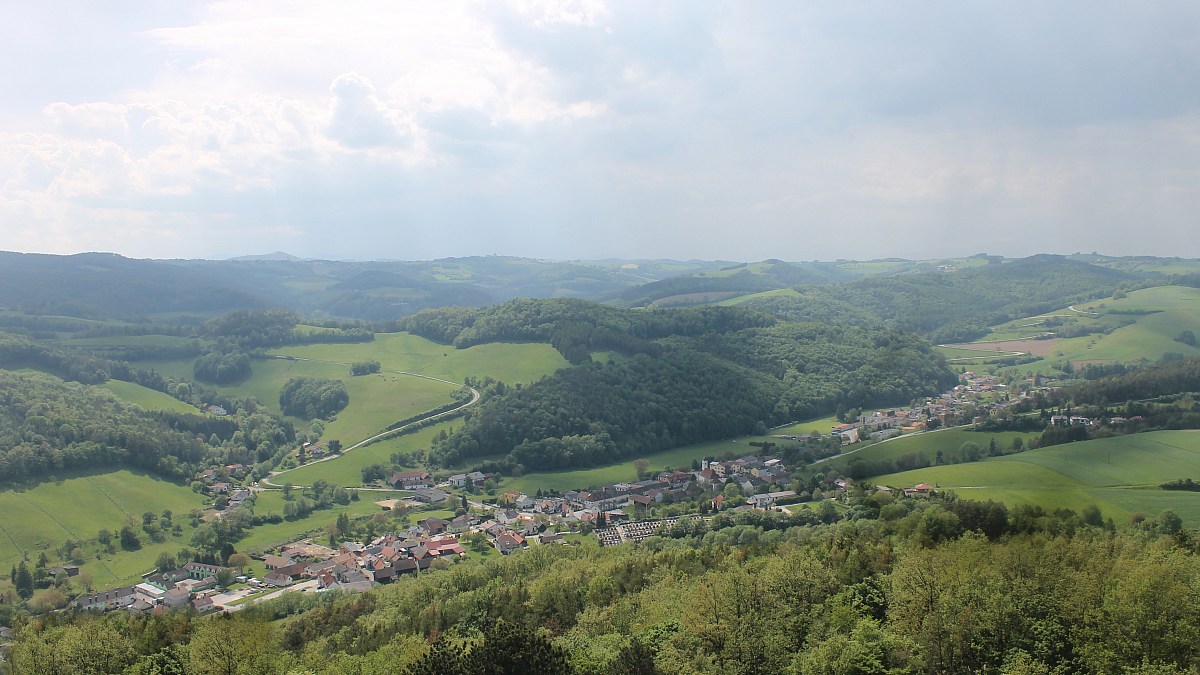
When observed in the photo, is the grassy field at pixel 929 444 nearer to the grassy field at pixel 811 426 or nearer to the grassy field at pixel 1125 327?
the grassy field at pixel 811 426

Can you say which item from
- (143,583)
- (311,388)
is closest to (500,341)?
(311,388)

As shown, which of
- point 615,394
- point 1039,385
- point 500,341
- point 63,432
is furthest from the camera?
point 500,341

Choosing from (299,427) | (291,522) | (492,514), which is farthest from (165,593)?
(299,427)

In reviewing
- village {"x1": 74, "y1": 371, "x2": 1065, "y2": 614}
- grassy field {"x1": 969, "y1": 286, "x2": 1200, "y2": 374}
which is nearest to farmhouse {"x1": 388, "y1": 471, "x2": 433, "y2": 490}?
village {"x1": 74, "y1": 371, "x2": 1065, "y2": 614}

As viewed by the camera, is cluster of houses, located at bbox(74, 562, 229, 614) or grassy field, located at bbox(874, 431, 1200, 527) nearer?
grassy field, located at bbox(874, 431, 1200, 527)

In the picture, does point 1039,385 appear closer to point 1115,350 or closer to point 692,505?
point 1115,350

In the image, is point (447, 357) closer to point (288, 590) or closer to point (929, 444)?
point (288, 590)

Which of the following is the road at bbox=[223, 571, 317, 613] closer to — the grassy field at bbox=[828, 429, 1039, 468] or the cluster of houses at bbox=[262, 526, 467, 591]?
the cluster of houses at bbox=[262, 526, 467, 591]
